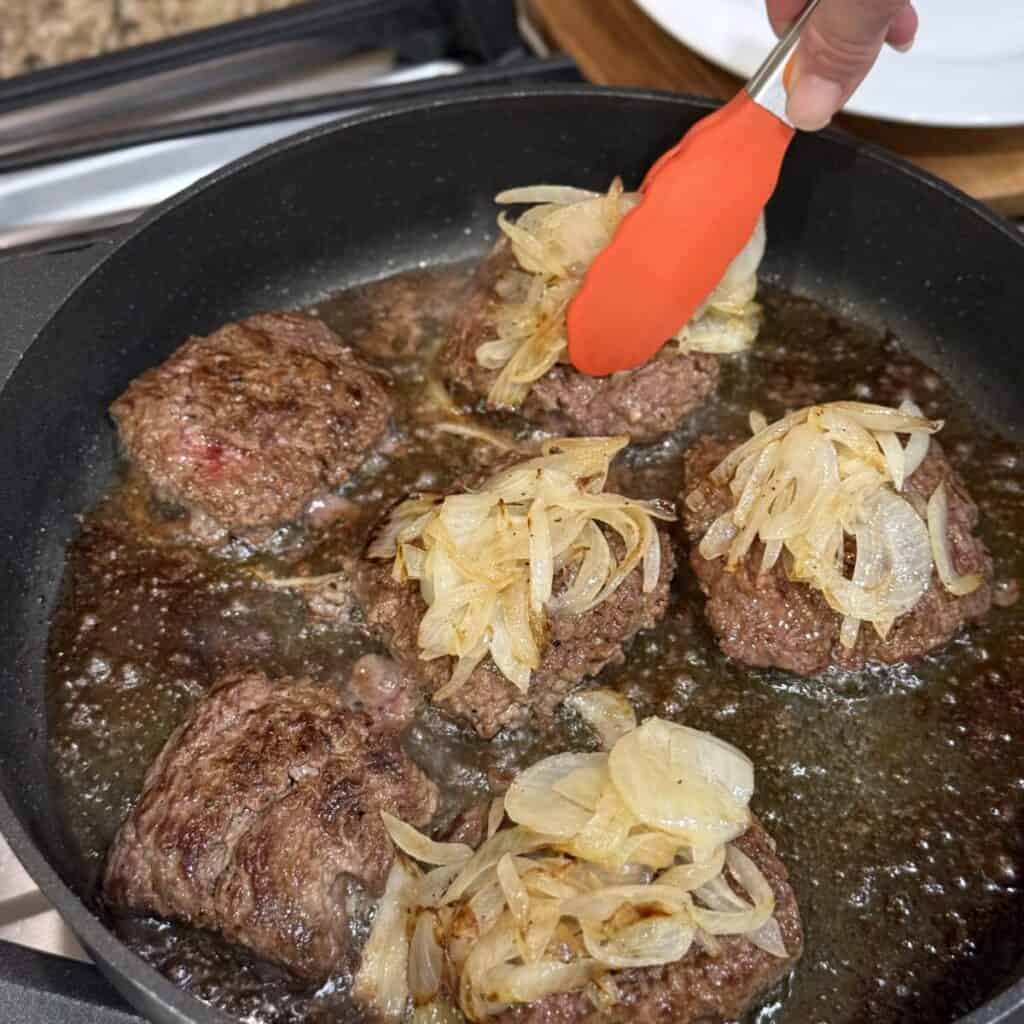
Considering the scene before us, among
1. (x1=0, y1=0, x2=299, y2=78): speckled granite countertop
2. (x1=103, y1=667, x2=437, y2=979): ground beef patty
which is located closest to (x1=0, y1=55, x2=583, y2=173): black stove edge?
(x1=0, y1=0, x2=299, y2=78): speckled granite countertop

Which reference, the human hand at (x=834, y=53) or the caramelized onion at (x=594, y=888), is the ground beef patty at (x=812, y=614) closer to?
the caramelized onion at (x=594, y=888)

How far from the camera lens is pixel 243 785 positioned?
1740 millimetres

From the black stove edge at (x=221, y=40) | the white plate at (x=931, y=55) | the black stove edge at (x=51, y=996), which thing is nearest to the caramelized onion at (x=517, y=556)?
the black stove edge at (x=51, y=996)

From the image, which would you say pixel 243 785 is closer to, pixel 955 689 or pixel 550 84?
pixel 955 689

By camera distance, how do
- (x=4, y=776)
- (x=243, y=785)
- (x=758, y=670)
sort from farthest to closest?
(x=758, y=670) → (x=243, y=785) → (x=4, y=776)

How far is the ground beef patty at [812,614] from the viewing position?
194 cm

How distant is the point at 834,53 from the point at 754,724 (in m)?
1.15

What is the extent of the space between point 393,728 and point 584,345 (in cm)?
84

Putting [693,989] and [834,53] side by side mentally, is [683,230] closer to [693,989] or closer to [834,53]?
[834,53]

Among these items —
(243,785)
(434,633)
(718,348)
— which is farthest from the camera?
(718,348)

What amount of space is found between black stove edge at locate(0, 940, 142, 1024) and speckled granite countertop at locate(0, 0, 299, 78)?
2643 mm

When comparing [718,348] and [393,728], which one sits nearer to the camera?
[393,728]

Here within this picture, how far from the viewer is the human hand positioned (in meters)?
1.76

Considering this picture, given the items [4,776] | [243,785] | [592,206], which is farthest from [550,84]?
[4,776]
